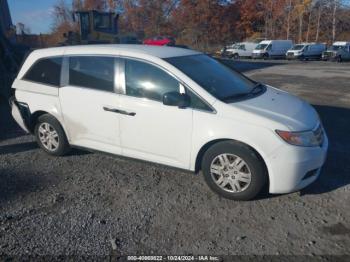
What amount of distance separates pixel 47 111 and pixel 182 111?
2.31m

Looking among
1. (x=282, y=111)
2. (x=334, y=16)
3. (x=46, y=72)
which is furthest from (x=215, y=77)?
(x=334, y=16)

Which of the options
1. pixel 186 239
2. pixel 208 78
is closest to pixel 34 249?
pixel 186 239

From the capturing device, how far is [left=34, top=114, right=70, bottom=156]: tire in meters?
4.91

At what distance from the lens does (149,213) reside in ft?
11.8

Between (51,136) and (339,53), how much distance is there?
29367 millimetres

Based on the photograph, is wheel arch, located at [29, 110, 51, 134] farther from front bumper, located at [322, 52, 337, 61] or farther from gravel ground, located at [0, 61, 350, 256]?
front bumper, located at [322, 52, 337, 61]

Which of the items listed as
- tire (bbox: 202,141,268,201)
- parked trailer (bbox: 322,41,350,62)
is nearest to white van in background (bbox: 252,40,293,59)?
parked trailer (bbox: 322,41,350,62)

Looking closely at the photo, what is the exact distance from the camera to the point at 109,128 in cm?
435

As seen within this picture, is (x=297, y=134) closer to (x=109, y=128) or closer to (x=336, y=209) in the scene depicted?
(x=336, y=209)

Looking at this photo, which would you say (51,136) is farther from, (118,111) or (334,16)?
(334,16)

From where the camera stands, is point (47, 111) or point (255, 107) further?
point (47, 111)

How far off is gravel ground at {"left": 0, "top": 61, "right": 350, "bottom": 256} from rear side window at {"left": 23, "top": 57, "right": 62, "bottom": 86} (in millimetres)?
1225

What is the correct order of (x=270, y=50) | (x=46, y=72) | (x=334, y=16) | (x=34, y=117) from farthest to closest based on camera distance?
(x=334, y=16), (x=270, y=50), (x=34, y=117), (x=46, y=72)

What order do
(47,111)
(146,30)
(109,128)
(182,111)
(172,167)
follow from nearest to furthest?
(182,111), (172,167), (109,128), (47,111), (146,30)
